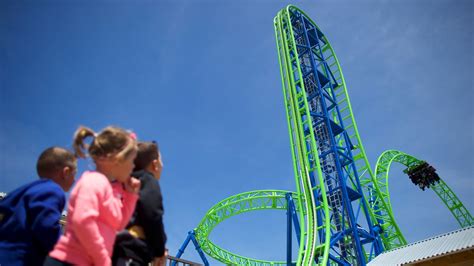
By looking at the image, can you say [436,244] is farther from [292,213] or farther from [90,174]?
[90,174]

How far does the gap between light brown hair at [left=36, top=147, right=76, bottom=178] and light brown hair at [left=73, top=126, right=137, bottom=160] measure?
1.00ft

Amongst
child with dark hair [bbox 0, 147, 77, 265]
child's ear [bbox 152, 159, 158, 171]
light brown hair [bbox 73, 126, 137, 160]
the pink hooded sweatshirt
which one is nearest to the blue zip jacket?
child with dark hair [bbox 0, 147, 77, 265]

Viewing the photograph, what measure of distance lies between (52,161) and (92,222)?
639mm

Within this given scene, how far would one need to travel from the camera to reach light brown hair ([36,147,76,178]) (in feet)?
5.39

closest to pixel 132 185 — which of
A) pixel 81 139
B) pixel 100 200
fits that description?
pixel 100 200

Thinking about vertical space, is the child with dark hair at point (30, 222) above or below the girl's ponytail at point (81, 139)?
below

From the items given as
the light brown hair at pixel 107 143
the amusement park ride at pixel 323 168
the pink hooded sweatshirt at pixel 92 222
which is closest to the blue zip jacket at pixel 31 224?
the pink hooded sweatshirt at pixel 92 222

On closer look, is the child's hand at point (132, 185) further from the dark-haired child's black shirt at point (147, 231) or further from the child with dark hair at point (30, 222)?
the child with dark hair at point (30, 222)

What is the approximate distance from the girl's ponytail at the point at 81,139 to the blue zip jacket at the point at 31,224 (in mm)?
220

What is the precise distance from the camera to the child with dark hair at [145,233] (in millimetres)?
1300

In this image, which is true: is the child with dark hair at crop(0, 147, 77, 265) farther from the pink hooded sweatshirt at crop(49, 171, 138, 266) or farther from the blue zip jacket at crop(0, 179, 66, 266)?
the pink hooded sweatshirt at crop(49, 171, 138, 266)

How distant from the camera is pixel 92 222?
3.92ft

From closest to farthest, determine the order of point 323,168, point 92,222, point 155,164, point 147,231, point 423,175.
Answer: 1. point 92,222
2. point 147,231
3. point 155,164
4. point 323,168
5. point 423,175

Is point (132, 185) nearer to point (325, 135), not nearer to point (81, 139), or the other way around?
point (81, 139)
